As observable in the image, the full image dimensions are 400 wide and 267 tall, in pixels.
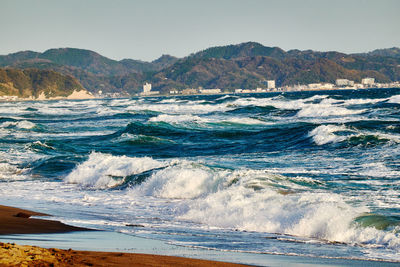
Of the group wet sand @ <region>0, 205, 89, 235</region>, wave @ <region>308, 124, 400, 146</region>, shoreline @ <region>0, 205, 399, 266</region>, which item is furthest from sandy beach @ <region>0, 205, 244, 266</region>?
wave @ <region>308, 124, 400, 146</region>

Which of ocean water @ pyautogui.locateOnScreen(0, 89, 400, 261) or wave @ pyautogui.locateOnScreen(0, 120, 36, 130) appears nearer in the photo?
ocean water @ pyautogui.locateOnScreen(0, 89, 400, 261)

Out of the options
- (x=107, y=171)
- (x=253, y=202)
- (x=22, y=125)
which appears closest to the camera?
(x=253, y=202)

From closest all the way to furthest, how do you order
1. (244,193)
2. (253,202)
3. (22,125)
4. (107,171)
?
(253,202)
(244,193)
(107,171)
(22,125)

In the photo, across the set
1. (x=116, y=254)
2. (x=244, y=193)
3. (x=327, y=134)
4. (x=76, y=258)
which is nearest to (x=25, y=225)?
(x=116, y=254)

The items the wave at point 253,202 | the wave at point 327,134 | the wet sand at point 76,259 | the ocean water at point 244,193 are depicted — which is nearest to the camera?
the wet sand at point 76,259

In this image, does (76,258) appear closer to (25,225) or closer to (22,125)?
(25,225)

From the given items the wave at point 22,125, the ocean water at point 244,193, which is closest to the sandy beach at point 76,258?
the ocean water at point 244,193

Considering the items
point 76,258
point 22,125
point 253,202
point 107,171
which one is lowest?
point 107,171

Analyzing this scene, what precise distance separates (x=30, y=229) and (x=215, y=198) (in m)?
3.74

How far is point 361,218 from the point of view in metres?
8.05

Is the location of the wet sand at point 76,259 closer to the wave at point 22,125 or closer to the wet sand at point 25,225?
the wet sand at point 25,225

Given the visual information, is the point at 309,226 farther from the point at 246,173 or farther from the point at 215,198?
the point at 246,173

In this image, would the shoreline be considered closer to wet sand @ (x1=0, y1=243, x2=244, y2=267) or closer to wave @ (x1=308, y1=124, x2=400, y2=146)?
wet sand @ (x1=0, y1=243, x2=244, y2=267)

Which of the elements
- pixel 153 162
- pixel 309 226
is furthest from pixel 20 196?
pixel 309 226
